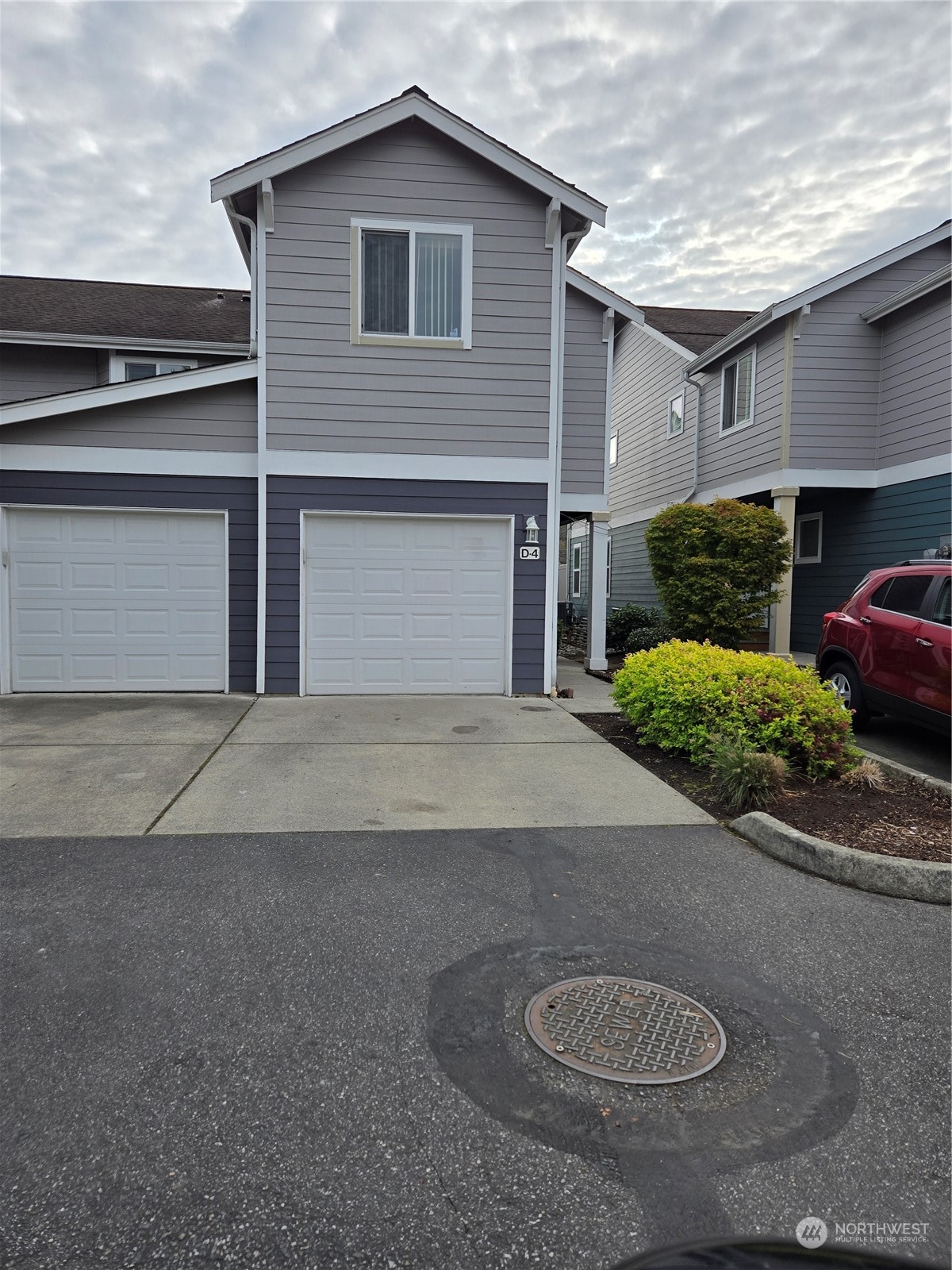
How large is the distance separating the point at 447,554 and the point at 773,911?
21.7 ft

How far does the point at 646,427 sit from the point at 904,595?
12693 millimetres

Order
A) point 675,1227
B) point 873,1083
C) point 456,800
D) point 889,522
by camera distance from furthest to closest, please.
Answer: point 889,522 < point 456,800 < point 873,1083 < point 675,1227

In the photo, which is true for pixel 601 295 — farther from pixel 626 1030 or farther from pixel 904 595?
pixel 626 1030

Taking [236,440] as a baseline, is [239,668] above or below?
below

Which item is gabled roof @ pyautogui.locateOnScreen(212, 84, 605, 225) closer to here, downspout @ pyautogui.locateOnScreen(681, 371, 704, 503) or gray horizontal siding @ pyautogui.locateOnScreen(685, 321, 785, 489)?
gray horizontal siding @ pyautogui.locateOnScreen(685, 321, 785, 489)

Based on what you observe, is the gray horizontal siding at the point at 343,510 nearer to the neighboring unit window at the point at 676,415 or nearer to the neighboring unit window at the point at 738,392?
the neighboring unit window at the point at 738,392

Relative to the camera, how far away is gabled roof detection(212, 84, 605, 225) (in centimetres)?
852

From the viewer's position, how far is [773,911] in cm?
369

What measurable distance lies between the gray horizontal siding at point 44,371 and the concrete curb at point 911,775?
1225 cm

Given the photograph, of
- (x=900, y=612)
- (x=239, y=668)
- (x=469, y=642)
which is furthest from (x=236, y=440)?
(x=900, y=612)

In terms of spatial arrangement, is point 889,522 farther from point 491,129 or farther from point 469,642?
point 491,129

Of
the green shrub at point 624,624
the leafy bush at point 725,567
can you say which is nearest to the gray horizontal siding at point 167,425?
the leafy bush at point 725,567

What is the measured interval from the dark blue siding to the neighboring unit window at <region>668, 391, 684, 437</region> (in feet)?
11.2

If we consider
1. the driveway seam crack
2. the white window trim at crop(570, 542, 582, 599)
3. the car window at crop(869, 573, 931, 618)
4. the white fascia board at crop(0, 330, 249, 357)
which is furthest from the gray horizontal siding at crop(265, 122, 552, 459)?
the white window trim at crop(570, 542, 582, 599)
